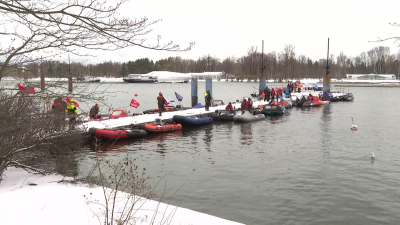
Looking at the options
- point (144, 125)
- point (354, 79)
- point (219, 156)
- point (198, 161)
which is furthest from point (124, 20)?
point (354, 79)

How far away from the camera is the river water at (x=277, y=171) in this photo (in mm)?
9484

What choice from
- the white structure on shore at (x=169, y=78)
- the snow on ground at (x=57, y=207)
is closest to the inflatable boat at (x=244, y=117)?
the snow on ground at (x=57, y=207)

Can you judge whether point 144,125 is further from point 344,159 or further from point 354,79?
point 354,79

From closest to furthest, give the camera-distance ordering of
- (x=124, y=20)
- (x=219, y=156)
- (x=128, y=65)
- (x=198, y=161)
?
1. (x=124, y=20)
2. (x=198, y=161)
3. (x=219, y=156)
4. (x=128, y=65)

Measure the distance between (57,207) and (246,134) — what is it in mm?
15950

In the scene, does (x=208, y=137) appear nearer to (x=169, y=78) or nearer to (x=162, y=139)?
(x=162, y=139)

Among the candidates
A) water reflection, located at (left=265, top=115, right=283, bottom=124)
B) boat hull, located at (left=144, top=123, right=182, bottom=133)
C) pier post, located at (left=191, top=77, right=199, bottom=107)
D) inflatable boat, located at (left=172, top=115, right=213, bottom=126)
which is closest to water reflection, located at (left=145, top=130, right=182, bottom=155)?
boat hull, located at (left=144, top=123, right=182, bottom=133)

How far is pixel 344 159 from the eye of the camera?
603 inches

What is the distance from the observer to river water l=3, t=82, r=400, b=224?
948 centimetres

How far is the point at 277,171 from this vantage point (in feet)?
43.5

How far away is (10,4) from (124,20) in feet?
4.99

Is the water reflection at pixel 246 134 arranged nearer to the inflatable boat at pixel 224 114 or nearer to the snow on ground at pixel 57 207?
the inflatable boat at pixel 224 114

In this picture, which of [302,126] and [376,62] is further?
[376,62]

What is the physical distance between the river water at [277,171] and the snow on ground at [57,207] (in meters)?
2.27
